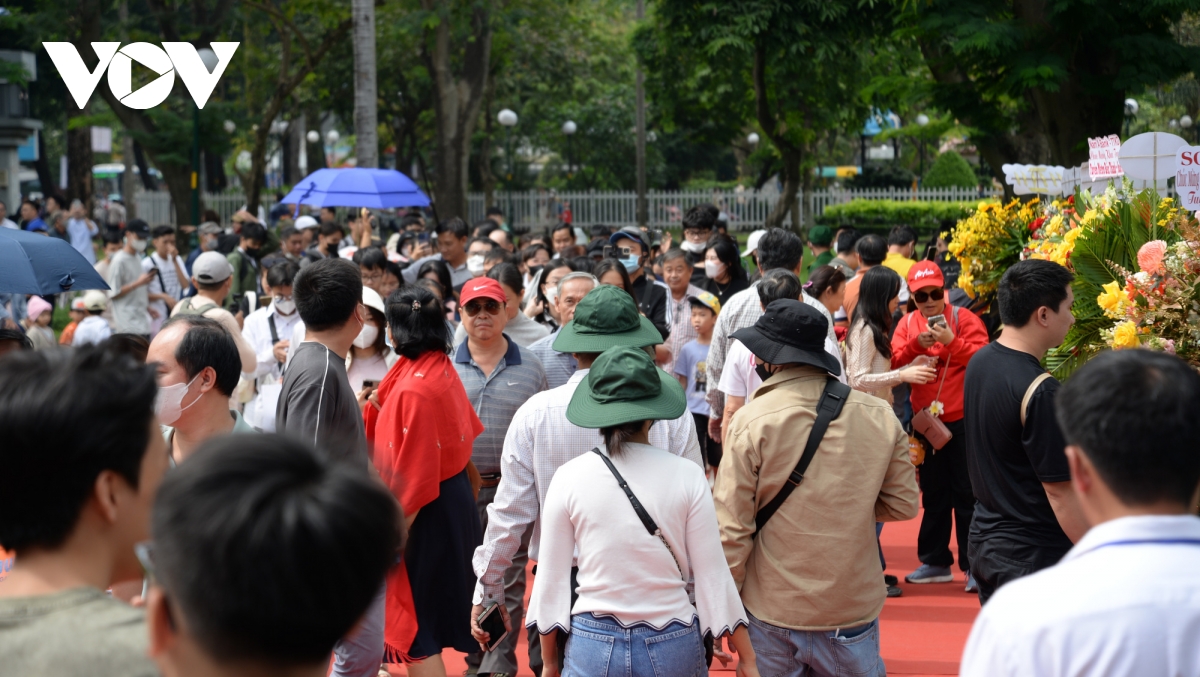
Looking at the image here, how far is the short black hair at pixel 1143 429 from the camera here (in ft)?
6.33

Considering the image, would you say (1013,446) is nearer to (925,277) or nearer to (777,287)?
(777,287)

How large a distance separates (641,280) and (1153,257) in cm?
437

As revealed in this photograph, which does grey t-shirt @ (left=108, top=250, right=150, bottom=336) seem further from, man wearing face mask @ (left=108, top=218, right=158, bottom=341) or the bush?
the bush

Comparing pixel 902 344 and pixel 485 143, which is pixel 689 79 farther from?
pixel 902 344

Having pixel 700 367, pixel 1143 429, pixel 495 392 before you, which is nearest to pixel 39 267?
pixel 495 392

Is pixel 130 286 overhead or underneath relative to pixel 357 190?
underneath

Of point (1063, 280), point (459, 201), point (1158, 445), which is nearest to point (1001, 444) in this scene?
point (1063, 280)

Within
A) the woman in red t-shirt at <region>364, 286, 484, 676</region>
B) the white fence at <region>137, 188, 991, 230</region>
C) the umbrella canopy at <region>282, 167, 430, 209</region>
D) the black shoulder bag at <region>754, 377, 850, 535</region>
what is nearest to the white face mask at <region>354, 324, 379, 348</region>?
the woman in red t-shirt at <region>364, 286, 484, 676</region>

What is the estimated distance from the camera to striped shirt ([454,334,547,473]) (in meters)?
5.30

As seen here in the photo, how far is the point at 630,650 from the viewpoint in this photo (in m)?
3.22

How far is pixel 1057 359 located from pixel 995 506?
1.44 meters

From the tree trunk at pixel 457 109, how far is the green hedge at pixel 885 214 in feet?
41.0

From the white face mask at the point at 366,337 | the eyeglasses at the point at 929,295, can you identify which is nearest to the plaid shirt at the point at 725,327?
the eyeglasses at the point at 929,295

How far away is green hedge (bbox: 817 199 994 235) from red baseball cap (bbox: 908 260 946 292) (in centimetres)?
2434
